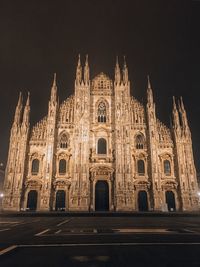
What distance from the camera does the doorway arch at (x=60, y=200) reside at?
107 feet

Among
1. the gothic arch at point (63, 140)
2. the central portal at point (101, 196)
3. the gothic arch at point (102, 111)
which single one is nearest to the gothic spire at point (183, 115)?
the gothic arch at point (102, 111)

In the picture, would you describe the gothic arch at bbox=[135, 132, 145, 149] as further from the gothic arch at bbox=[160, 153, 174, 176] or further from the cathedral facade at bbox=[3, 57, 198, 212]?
the gothic arch at bbox=[160, 153, 174, 176]

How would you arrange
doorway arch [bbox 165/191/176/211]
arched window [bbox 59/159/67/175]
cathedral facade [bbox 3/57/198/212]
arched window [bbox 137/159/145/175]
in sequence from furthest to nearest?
arched window [bbox 137/159/145/175] < arched window [bbox 59/159/67/175] < doorway arch [bbox 165/191/176/211] < cathedral facade [bbox 3/57/198/212]

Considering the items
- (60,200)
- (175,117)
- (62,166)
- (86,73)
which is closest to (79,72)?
(86,73)

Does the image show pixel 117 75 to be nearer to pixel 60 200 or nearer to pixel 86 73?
pixel 86 73

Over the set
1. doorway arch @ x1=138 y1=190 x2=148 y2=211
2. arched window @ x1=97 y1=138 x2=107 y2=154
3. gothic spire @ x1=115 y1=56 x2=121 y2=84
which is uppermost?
gothic spire @ x1=115 y1=56 x2=121 y2=84

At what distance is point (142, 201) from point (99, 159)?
9.22 m

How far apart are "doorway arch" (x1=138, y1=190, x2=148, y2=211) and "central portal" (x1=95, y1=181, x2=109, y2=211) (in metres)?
4.97

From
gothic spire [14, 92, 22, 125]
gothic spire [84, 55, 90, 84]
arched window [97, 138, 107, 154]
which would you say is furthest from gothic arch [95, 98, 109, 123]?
gothic spire [14, 92, 22, 125]

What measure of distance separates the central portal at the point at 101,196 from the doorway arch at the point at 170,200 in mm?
9355

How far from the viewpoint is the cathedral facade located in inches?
1280

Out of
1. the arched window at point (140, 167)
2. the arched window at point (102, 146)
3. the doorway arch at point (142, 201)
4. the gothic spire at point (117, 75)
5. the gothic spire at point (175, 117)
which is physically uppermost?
the gothic spire at point (117, 75)

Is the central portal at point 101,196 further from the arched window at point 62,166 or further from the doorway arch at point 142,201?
the arched window at point 62,166

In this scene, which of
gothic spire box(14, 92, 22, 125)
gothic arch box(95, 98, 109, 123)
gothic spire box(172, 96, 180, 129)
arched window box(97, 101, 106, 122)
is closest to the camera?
gothic spire box(14, 92, 22, 125)
